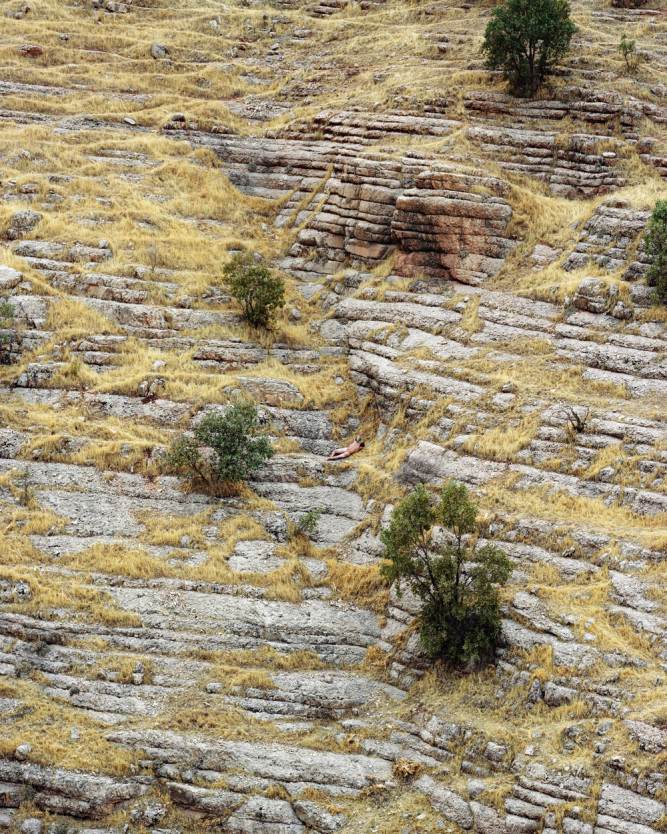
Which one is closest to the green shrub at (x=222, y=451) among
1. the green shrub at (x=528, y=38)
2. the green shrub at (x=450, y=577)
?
the green shrub at (x=450, y=577)

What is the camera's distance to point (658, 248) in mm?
28062

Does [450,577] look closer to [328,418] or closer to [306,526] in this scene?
[306,526]

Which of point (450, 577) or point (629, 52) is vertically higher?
point (629, 52)

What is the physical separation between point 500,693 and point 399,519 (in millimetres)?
4093

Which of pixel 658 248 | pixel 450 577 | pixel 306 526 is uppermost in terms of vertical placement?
pixel 658 248

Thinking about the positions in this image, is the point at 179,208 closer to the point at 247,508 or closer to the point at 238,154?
the point at 238,154

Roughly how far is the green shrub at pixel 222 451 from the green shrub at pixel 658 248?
11846mm

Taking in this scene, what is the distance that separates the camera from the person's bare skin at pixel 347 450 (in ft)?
88.0

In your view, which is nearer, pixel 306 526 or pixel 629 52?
pixel 306 526

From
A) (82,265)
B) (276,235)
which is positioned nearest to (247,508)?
(82,265)

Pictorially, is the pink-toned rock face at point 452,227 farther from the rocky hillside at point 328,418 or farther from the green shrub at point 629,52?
the green shrub at point 629,52

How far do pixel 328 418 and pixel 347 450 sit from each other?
4.91 ft

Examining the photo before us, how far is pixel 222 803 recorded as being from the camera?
17797 millimetres

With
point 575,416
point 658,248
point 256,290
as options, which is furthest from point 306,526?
point 658,248
